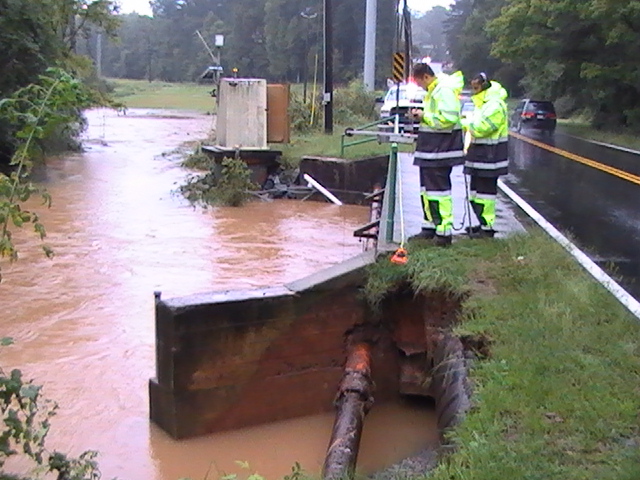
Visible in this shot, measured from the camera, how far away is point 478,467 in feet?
12.7

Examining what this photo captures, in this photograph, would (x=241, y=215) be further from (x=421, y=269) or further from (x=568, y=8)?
(x=568, y=8)

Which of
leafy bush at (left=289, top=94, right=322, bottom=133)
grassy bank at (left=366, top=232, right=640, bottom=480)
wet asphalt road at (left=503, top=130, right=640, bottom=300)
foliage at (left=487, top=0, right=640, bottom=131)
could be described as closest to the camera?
grassy bank at (left=366, top=232, right=640, bottom=480)

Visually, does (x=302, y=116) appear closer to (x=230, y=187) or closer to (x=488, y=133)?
(x=230, y=187)

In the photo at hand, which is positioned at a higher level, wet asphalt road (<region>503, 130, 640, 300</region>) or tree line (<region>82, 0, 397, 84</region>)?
tree line (<region>82, 0, 397, 84</region>)

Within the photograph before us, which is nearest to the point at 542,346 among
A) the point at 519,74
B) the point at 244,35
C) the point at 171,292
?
the point at 171,292

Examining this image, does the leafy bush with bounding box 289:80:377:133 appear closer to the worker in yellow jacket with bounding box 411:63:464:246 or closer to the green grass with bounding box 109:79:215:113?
the worker in yellow jacket with bounding box 411:63:464:246

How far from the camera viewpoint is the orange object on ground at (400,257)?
23.3ft

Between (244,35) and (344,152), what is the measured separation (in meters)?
72.2

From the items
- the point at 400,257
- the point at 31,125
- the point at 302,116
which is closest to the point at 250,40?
the point at 302,116

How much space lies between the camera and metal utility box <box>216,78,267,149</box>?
16.9 metres

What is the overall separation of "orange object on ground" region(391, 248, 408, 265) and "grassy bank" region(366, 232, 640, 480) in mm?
62

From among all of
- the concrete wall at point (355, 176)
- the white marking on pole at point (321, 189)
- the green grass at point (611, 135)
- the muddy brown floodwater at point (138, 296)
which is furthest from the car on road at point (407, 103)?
the green grass at point (611, 135)

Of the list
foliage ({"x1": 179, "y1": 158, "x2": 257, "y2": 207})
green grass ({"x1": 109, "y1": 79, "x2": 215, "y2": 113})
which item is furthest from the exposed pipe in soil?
green grass ({"x1": 109, "y1": 79, "x2": 215, "y2": 113})

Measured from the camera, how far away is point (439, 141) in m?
7.44
